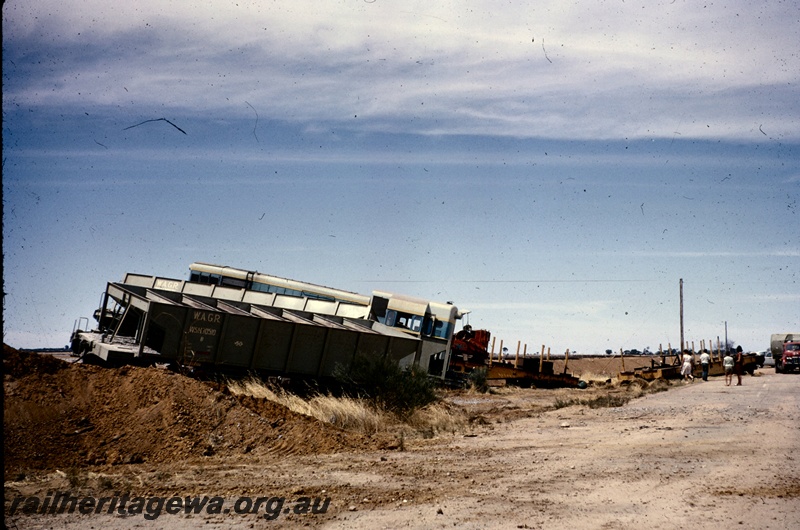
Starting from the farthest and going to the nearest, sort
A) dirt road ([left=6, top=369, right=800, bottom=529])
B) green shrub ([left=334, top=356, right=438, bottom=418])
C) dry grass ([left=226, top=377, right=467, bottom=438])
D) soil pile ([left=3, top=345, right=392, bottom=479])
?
green shrub ([left=334, top=356, right=438, bottom=418]), dry grass ([left=226, top=377, right=467, bottom=438]), soil pile ([left=3, top=345, right=392, bottom=479]), dirt road ([left=6, top=369, right=800, bottom=529])

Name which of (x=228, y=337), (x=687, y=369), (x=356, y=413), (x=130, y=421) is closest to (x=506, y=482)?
(x=356, y=413)

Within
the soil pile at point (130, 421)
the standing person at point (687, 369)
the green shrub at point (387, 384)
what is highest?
the standing person at point (687, 369)

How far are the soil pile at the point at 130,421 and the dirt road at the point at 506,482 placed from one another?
2.02 feet

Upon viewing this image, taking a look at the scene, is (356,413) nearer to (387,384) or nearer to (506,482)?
(387,384)

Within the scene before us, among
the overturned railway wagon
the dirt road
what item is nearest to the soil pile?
the dirt road

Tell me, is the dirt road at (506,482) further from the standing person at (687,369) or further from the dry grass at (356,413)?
the standing person at (687,369)

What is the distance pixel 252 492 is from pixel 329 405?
7069mm

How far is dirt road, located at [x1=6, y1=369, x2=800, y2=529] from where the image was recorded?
21.2 feet

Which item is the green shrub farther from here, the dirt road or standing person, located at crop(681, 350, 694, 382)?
standing person, located at crop(681, 350, 694, 382)

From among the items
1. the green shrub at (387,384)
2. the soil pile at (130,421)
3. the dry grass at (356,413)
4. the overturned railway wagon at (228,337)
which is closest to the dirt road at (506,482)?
the soil pile at (130,421)

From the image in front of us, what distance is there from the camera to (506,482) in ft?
27.2

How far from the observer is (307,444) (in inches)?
438

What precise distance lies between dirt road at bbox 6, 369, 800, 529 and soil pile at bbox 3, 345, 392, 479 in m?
0.62

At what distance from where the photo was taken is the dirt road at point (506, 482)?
21.2 ft
